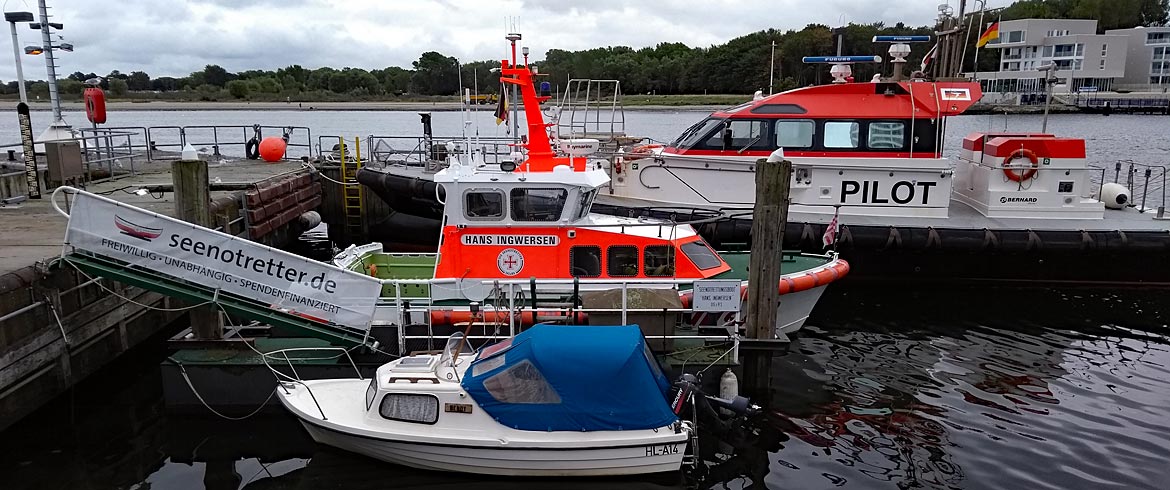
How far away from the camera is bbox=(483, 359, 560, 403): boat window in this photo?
19.3 feet

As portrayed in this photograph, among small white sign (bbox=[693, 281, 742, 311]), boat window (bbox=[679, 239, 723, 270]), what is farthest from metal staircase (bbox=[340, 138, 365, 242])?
small white sign (bbox=[693, 281, 742, 311])

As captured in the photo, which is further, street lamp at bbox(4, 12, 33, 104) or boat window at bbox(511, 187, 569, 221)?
street lamp at bbox(4, 12, 33, 104)

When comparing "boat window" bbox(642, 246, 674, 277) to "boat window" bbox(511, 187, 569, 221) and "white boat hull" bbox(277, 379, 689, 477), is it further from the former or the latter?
"white boat hull" bbox(277, 379, 689, 477)

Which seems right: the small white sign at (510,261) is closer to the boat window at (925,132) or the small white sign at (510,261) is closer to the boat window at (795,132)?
the boat window at (795,132)

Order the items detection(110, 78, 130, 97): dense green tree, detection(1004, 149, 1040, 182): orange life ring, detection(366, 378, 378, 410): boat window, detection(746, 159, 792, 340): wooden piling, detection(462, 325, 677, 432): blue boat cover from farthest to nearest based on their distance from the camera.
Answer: detection(110, 78, 130, 97): dense green tree
detection(1004, 149, 1040, 182): orange life ring
detection(746, 159, 792, 340): wooden piling
detection(366, 378, 378, 410): boat window
detection(462, 325, 677, 432): blue boat cover

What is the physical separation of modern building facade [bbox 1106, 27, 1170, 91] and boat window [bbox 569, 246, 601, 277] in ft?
305

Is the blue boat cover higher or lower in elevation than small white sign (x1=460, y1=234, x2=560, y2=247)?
lower

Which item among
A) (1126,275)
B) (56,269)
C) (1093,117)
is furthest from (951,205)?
(1093,117)

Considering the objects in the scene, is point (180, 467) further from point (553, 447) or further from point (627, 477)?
point (627, 477)

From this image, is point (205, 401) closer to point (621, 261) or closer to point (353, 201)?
point (621, 261)

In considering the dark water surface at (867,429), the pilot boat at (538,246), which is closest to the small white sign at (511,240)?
the pilot boat at (538,246)

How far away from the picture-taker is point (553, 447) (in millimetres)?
5895

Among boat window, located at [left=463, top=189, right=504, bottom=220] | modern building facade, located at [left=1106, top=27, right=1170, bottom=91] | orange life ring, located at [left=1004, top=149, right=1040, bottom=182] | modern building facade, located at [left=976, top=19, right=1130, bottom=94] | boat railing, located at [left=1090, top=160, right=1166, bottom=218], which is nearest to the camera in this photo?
boat window, located at [left=463, top=189, right=504, bottom=220]

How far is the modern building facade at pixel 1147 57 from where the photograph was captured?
79.6 m
